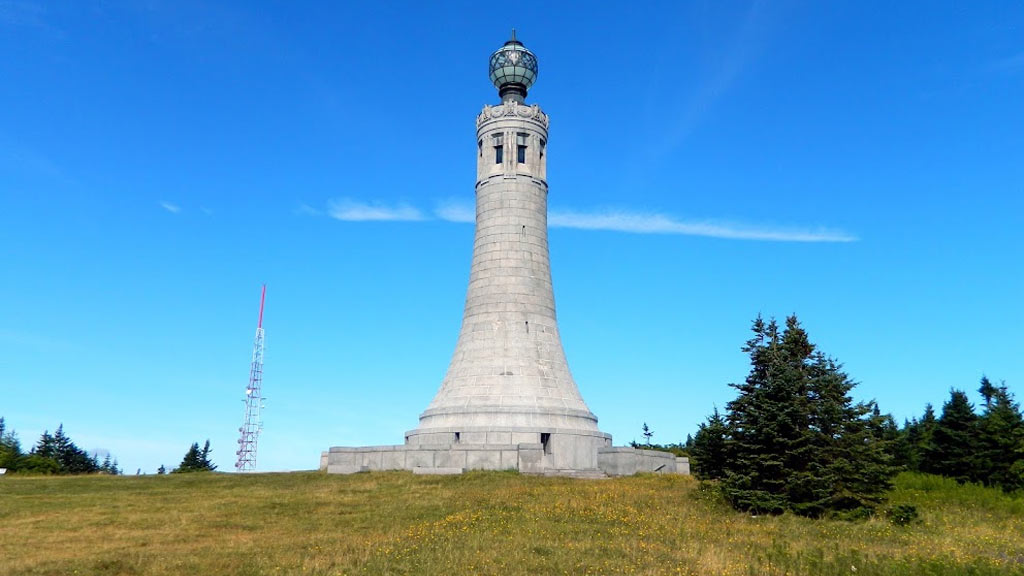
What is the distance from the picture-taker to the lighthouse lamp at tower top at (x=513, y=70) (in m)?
42.8

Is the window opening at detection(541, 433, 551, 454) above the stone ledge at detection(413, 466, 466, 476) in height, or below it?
above

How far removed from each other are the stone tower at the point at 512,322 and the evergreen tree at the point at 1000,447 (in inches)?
903

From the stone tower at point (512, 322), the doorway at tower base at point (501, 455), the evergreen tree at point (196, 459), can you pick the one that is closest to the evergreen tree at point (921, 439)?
the doorway at tower base at point (501, 455)

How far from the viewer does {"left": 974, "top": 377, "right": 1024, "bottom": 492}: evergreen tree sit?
1674 inches

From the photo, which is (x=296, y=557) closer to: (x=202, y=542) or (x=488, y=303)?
(x=202, y=542)

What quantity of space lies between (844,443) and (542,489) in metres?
9.48

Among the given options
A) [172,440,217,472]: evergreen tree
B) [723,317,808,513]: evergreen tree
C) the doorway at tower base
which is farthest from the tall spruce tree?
[172,440,217,472]: evergreen tree

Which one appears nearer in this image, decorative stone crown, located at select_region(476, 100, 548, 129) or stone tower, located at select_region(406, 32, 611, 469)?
stone tower, located at select_region(406, 32, 611, 469)

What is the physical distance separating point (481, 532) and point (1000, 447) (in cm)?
3942

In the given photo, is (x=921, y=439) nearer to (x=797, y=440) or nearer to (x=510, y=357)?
(x=510, y=357)

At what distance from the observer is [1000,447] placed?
4444 cm

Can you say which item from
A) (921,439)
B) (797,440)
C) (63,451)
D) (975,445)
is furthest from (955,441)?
(63,451)

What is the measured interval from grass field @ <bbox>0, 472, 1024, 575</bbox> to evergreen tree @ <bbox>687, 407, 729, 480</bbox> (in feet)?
2.53

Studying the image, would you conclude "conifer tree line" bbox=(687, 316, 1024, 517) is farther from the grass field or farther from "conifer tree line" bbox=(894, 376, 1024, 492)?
"conifer tree line" bbox=(894, 376, 1024, 492)
